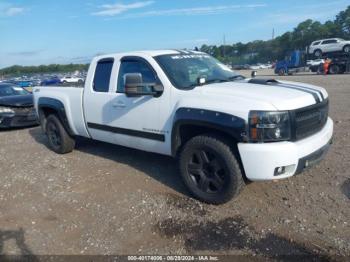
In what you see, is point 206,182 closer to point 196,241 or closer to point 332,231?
point 196,241

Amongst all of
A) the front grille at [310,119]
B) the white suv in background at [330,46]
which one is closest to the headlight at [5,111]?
the front grille at [310,119]

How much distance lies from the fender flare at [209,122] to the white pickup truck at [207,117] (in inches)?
0.4

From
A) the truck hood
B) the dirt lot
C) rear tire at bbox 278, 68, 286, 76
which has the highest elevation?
the truck hood

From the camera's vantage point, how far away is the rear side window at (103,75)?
5430mm

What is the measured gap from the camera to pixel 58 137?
22.2 feet

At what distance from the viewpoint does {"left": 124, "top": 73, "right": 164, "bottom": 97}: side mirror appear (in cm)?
432

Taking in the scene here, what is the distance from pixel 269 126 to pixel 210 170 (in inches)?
37.7

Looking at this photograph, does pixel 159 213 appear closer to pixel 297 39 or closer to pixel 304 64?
pixel 304 64

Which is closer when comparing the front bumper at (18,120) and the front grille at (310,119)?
the front grille at (310,119)

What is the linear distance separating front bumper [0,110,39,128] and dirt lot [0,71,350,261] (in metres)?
3.87

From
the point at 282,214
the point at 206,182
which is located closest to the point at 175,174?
the point at 206,182

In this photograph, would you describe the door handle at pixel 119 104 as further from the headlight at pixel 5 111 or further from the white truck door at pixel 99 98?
the headlight at pixel 5 111

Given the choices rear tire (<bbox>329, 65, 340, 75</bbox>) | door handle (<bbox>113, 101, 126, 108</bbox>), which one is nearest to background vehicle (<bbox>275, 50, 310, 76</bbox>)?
rear tire (<bbox>329, 65, 340, 75</bbox>)

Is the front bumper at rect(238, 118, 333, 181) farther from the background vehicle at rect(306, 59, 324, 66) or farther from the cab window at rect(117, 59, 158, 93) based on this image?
the background vehicle at rect(306, 59, 324, 66)
